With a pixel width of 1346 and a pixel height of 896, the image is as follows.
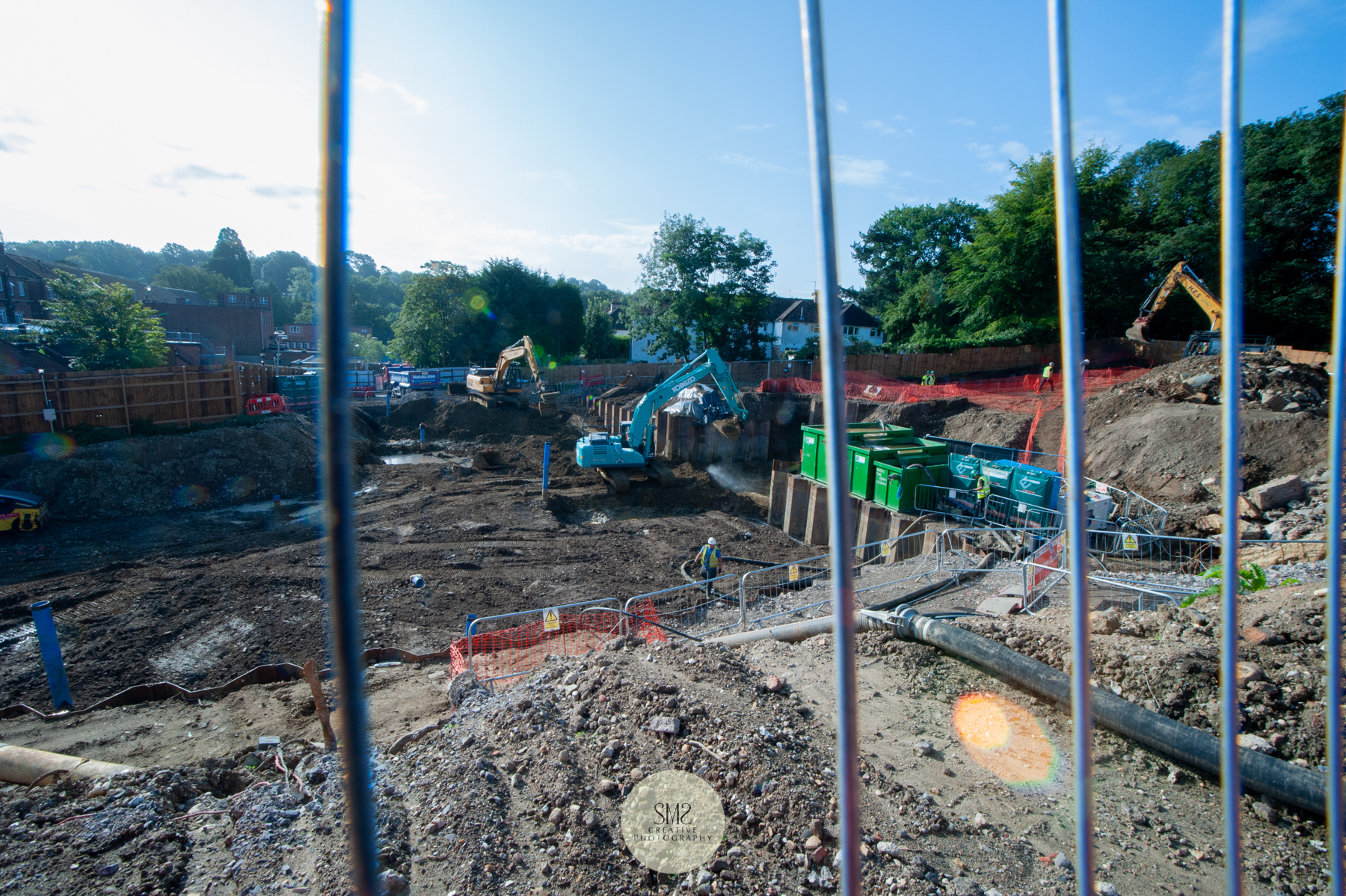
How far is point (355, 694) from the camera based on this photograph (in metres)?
1.49

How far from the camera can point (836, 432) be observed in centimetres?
184

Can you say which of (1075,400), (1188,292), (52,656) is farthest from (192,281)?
(1075,400)

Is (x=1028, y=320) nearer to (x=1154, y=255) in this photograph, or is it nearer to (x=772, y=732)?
(x=1154, y=255)

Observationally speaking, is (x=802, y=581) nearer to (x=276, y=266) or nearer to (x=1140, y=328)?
(x=1140, y=328)

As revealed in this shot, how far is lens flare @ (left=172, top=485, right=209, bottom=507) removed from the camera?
2036cm

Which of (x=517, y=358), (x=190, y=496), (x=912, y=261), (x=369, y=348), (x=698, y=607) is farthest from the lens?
(x=369, y=348)

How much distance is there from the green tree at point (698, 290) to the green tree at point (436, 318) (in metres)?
14.5

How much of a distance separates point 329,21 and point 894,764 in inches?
260

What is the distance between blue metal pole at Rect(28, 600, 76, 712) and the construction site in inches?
11.8

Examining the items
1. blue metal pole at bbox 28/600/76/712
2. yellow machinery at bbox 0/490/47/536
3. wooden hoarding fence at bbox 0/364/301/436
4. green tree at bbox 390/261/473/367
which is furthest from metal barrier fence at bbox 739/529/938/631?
green tree at bbox 390/261/473/367

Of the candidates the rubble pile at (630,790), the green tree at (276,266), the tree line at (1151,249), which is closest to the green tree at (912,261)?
the tree line at (1151,249)

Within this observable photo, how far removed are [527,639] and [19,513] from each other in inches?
607

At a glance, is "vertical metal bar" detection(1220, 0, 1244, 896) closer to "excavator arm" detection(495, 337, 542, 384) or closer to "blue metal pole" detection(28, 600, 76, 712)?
"blue metal pole" detection(28, 600, 76, 712)

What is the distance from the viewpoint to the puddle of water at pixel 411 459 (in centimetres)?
2739
